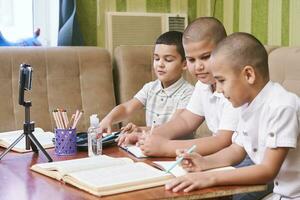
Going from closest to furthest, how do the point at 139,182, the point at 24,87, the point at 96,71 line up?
1. the point at 139,182
2. the point at 24,87
3. the point at 96,71

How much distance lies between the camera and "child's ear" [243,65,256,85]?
145 centimetres

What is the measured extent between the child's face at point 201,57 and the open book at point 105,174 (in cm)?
55

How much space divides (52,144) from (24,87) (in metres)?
0.30

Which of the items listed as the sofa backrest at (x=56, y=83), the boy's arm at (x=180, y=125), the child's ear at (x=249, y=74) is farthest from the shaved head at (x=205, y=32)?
the sofa backrest at (x=56, y=83)

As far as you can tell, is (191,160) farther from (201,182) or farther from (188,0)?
(188,0)

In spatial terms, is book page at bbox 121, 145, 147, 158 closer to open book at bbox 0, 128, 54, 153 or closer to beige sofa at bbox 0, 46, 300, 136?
open book at bbox 0, 128, 54, 153

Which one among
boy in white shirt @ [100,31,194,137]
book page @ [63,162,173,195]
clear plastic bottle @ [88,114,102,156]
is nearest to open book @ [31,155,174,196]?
book page @ [63,162,173,195]

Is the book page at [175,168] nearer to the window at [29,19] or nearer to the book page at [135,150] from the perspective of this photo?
the book page at [135,150]

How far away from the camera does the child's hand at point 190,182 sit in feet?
3.84

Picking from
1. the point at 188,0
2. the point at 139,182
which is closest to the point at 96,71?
the point at 188,0

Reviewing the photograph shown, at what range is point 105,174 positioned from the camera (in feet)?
4.15

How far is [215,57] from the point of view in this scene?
149 centimetres

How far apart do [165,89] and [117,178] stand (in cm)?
116

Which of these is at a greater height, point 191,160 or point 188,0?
point 188,0
